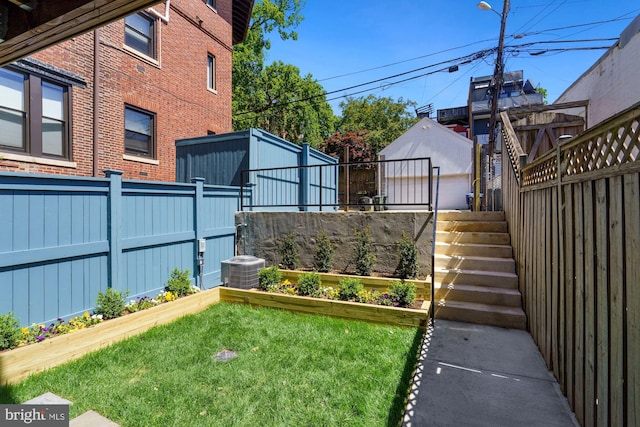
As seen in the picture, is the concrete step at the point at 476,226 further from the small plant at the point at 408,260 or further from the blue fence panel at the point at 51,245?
the blue fence panel at the point at 51,245

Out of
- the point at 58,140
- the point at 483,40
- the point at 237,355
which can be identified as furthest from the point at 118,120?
the point at 483,40

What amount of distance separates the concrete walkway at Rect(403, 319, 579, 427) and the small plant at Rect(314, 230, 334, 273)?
223 cm

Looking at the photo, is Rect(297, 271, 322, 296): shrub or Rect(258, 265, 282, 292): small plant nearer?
Rect(297, 271, 322, 296): shrub

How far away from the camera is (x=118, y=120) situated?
7.70m

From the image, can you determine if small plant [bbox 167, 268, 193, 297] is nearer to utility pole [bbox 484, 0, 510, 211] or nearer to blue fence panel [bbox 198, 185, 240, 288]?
blue fence panel [bbox 198, 185, 240, 288]

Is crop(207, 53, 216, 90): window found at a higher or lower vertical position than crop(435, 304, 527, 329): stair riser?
higher

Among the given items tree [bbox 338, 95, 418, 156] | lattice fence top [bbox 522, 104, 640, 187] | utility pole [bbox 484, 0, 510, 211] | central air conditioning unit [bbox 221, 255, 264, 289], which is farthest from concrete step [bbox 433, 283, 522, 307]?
tree [bbox 338, 95, 418, 156]

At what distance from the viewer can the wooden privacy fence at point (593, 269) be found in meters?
1.53

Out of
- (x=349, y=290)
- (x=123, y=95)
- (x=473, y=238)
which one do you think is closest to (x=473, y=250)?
(x=473, y=238)

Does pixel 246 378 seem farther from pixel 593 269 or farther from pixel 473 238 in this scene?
pixel 473 238

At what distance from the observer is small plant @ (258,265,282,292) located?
5.09 meters

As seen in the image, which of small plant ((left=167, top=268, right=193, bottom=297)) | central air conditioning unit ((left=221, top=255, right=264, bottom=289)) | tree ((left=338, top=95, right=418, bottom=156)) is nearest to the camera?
small plant ((left=167, top=268, right=193, bottom=297))

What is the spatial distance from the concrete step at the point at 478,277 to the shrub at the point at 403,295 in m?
0.77

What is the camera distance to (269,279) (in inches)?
200
